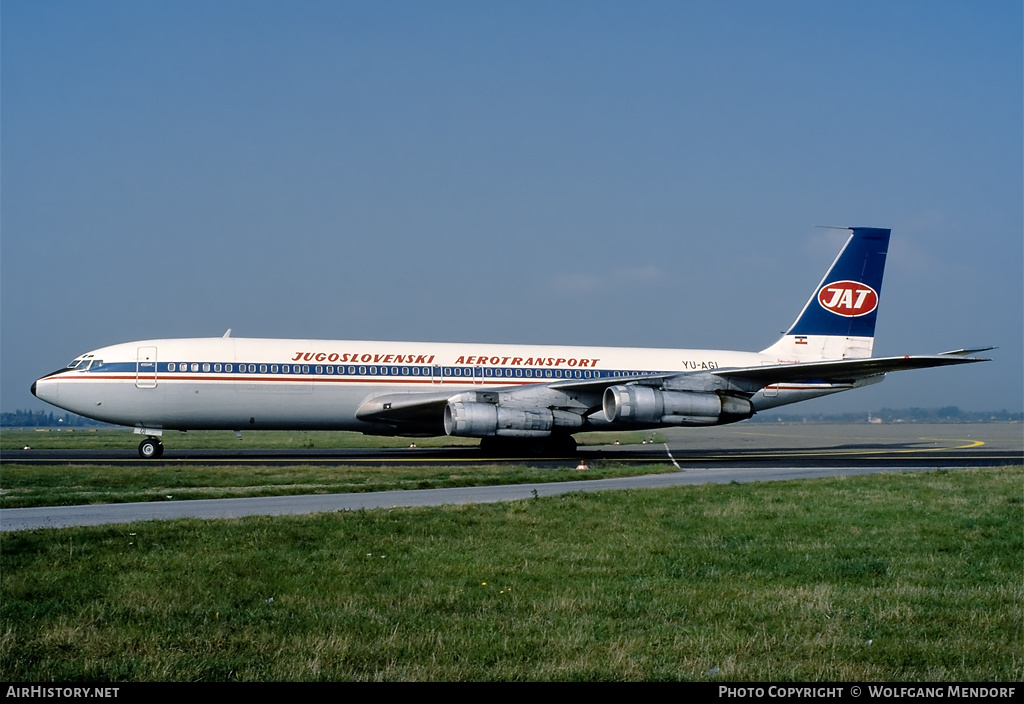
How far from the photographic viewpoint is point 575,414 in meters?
30.2

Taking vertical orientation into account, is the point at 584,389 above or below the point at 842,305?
below

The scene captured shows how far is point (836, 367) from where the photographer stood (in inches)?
1201

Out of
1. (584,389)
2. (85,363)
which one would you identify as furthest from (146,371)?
(584,389)

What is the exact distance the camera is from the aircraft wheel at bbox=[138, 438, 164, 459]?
27.9m

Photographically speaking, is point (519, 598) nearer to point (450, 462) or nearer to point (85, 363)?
point (450, 462)

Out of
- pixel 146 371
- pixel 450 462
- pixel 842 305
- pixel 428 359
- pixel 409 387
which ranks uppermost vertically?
pixel 842 305

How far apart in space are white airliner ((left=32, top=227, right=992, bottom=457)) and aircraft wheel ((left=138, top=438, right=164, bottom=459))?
0.14 ft

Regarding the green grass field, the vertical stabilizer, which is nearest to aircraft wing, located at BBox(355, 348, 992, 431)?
the vertical stabilizer

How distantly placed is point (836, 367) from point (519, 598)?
2470 centimetres

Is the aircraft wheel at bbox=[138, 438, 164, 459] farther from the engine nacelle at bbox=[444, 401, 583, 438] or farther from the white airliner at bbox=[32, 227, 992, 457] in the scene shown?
the engine nacelle at bbox=[444, 401, 583, 438]

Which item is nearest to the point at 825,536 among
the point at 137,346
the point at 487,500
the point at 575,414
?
the point at 487,500

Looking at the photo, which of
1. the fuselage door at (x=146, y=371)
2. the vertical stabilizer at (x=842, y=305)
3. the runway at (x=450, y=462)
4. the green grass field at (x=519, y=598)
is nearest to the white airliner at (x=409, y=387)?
the fuselage door at (x=146, y=371)

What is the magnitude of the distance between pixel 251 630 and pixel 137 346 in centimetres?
2348
